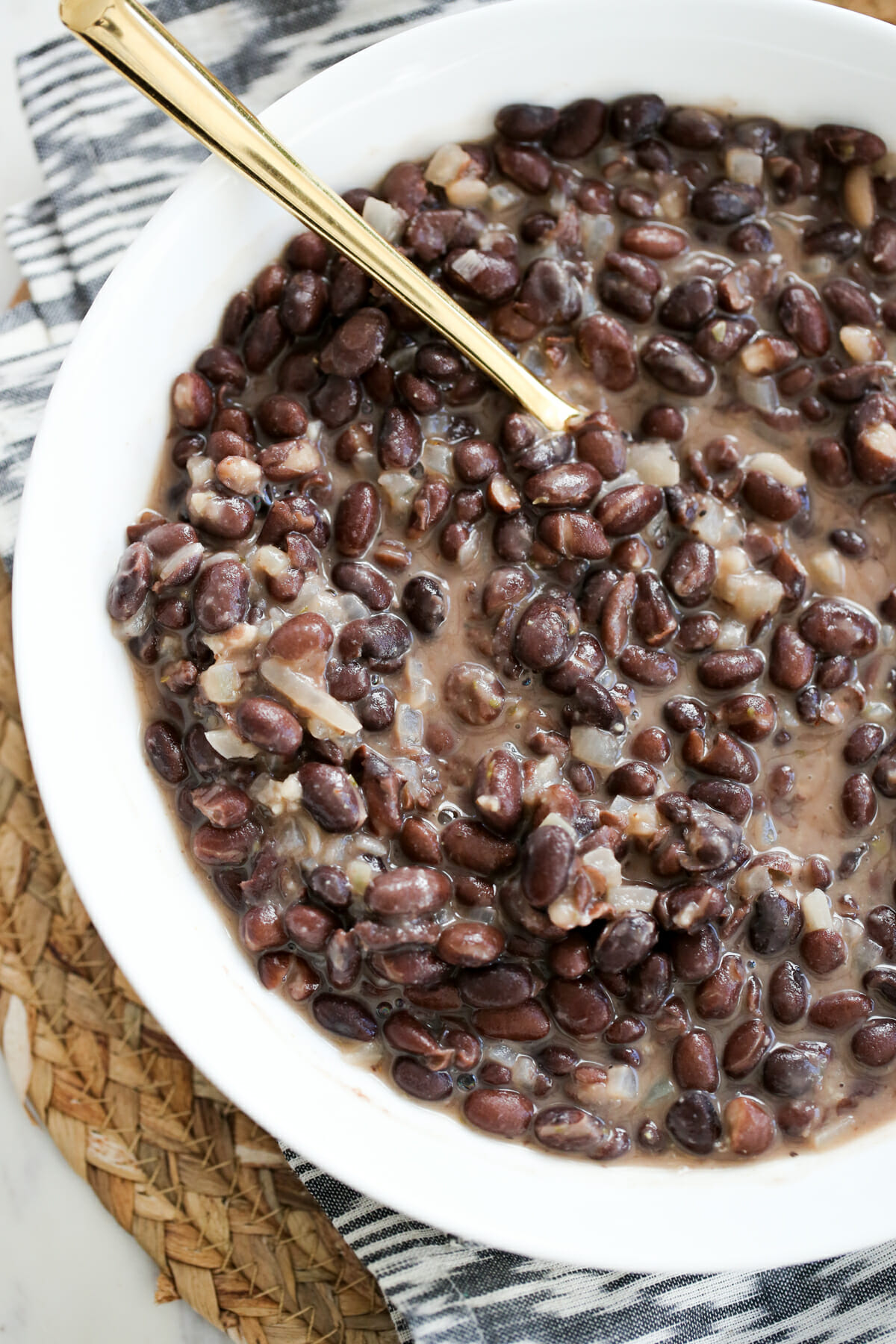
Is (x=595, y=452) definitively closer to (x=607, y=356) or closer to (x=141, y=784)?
(x=607, y=356)

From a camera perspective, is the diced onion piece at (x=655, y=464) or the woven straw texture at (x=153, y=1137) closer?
Result: the diced onion piece at (x=655, y=464)

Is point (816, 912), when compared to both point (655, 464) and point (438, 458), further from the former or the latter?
point (438, 458)

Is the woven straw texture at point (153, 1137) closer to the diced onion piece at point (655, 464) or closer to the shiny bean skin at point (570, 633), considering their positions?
the shiny bean skin at point (570, 633)

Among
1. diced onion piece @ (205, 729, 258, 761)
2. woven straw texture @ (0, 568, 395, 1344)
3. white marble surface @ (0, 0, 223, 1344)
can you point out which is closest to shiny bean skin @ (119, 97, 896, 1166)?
diced onion piece @ (205, 729, 258, 761)

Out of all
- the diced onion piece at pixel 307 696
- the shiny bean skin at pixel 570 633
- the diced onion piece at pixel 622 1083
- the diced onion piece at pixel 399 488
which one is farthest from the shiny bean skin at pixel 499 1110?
the diced onion piece at pixel 399 488

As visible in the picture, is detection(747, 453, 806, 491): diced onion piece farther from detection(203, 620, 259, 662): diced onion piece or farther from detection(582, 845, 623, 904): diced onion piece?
detection(203, 620, 259, 662): diced onion piece

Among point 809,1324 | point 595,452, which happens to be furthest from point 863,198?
point 809,1324
